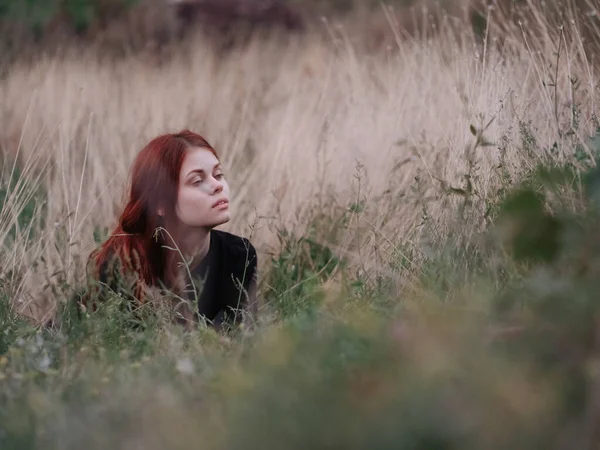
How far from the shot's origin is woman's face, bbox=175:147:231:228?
3906mm

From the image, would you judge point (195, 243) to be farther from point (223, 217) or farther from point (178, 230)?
point (223, 217)

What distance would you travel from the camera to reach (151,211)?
406 centimetres

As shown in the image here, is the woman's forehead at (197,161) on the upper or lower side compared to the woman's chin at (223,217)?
upper

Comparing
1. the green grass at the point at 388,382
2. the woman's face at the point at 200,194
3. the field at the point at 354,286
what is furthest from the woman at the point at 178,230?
the green grass at the point at 388,382

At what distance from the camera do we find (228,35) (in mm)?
10758

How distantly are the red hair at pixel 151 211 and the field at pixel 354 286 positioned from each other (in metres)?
0.13

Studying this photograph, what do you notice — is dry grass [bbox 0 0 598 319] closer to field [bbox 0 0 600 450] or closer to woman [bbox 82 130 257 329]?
field [bbox 0 0 600 450]

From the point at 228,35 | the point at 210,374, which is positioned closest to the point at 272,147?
the point at 210,374

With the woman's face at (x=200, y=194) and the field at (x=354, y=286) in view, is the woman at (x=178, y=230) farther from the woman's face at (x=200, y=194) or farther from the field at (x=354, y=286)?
the field at (x=354, y=286)

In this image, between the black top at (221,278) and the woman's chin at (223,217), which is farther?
the black top at (221,278)

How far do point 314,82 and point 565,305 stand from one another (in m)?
5.36

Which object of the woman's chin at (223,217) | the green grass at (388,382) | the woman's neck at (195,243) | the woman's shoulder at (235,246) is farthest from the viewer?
the woman's shoulder at (235,246)

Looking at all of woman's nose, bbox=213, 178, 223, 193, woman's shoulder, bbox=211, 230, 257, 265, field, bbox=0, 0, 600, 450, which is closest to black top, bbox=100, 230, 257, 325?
woman's shoulder, bbox=211, 230, 257, 265

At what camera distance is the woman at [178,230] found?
393cm
